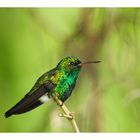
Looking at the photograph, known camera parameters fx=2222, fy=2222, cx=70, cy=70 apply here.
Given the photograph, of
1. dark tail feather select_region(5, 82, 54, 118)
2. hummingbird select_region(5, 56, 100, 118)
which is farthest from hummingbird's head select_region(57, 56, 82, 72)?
dark tail feather select_region(5, 82, 54, 118)

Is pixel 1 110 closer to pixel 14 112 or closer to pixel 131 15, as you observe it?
pixel 14 112

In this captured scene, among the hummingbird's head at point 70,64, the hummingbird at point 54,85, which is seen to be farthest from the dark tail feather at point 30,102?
the hummingbird's head at point 70,64

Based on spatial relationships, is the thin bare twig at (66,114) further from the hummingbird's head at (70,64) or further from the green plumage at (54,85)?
the hummingbird's head at (70,64)

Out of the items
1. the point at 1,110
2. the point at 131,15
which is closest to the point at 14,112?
the point at 1,110

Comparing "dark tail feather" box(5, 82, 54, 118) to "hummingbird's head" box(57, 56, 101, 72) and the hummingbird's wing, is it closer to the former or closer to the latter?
Answer: the hummingbird's wing

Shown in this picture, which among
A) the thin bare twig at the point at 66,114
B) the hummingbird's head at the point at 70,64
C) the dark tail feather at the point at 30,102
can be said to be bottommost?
the thin bare twig at the point at 66,114
